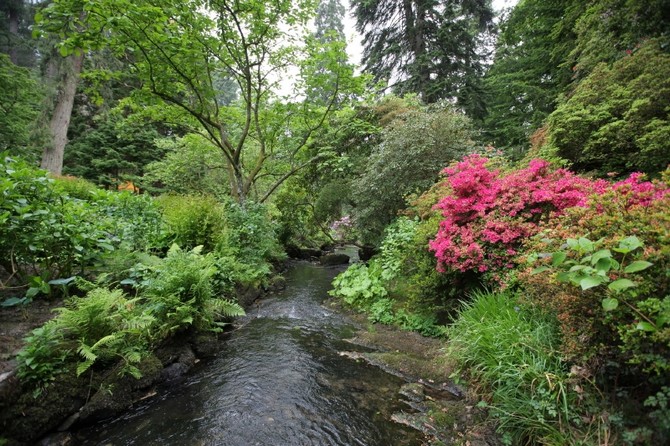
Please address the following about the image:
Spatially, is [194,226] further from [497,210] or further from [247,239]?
[497,210]

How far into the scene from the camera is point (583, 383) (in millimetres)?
2273

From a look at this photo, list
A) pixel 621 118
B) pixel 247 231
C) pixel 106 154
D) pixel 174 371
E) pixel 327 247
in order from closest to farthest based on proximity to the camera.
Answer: pixel 174 371 < pixel 621 118 < pixel 247 231 < pixel 106 154 < pixel 327 247

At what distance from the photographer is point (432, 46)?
50.1ft

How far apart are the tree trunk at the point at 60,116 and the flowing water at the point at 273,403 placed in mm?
11535

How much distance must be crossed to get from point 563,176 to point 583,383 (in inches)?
132

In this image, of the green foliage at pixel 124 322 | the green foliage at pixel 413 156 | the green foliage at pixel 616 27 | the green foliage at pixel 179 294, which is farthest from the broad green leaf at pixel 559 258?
the green foliage at pixel 413 156

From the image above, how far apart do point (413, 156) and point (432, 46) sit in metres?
10.5

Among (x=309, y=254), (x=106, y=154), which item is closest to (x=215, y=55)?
(x=309, y=254)

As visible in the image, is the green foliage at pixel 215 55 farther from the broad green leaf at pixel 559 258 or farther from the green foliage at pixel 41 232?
the broad green leaf at pixel 559 258

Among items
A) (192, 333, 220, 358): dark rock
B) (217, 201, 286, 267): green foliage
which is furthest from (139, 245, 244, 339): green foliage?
(217, 201, 286, 267): green foliage

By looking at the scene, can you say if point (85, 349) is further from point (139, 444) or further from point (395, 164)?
point (395, 164)

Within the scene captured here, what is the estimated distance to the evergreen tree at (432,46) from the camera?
48.3 ft

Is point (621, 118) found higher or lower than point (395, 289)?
higher

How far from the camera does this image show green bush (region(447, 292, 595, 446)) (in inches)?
89.7
